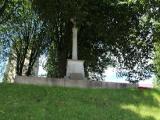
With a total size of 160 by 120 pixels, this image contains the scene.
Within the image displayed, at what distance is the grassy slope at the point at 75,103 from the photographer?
12570mm

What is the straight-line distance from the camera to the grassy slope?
41.2 ft

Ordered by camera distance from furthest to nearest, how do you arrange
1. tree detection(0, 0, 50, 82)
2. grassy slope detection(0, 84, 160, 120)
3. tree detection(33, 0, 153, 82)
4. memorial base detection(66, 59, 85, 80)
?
tree detection(0, 0, 50, 82) < tree detection(33, 0, 153, 82) < memorial base detection(66, 59, 85, 80) < grassy slope detection(0, 84, 160, 120)

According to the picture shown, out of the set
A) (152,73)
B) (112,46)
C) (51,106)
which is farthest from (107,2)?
(51,106)

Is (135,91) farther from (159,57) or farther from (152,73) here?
(159,57)

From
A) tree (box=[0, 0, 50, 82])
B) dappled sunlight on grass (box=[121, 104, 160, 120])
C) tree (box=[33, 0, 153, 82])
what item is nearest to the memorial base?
tree (box=[33, 0, 153, 82])

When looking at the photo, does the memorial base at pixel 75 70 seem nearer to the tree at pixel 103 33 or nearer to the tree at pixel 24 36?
the tree at pixel 103 33

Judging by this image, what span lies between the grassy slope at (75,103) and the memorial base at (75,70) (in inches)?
255

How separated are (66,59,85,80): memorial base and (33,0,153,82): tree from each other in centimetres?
290

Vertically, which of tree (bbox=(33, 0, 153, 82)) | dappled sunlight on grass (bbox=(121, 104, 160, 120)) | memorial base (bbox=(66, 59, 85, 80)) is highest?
tree (bbox=(33, 0, 153, 82))

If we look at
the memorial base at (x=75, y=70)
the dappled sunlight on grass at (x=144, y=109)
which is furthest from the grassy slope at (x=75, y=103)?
the memorial base at (x=75, y=70)

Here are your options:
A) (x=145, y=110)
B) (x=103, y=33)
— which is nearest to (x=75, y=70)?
(x=103, y=33)

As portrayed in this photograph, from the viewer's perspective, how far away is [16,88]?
16.5 metres

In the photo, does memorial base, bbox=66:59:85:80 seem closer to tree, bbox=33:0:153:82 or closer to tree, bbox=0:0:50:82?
tree, bbox=33:0:153:82

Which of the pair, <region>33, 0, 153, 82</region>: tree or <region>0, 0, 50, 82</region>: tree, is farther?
<region>0, 0, 50, 82</region>: tree
